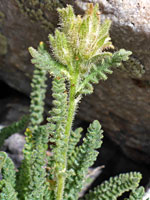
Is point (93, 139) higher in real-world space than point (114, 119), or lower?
lower

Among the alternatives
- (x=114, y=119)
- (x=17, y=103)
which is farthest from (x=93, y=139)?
(x=17, y=103)

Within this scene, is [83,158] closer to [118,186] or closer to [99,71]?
[118,186]

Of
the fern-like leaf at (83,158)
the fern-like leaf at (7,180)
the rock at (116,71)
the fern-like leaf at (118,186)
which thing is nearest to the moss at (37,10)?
the rock at (116,71)

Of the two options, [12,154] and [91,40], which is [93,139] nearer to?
[91,40]

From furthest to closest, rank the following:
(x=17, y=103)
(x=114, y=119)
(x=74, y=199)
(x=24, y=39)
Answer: (x=17, y=103) → (x=114, y=119) → (x=24, y=39) → (x=74, y=199)

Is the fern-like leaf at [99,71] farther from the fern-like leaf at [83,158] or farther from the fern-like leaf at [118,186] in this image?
the fern-like leaf at [118,186]

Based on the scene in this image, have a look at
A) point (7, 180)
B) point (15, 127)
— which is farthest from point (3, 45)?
point (7, 180)

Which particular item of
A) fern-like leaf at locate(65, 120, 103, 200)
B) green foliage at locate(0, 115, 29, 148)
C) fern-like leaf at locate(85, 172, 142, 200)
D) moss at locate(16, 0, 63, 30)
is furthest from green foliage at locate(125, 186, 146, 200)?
moss at locate(16, 0, 63, 30)
